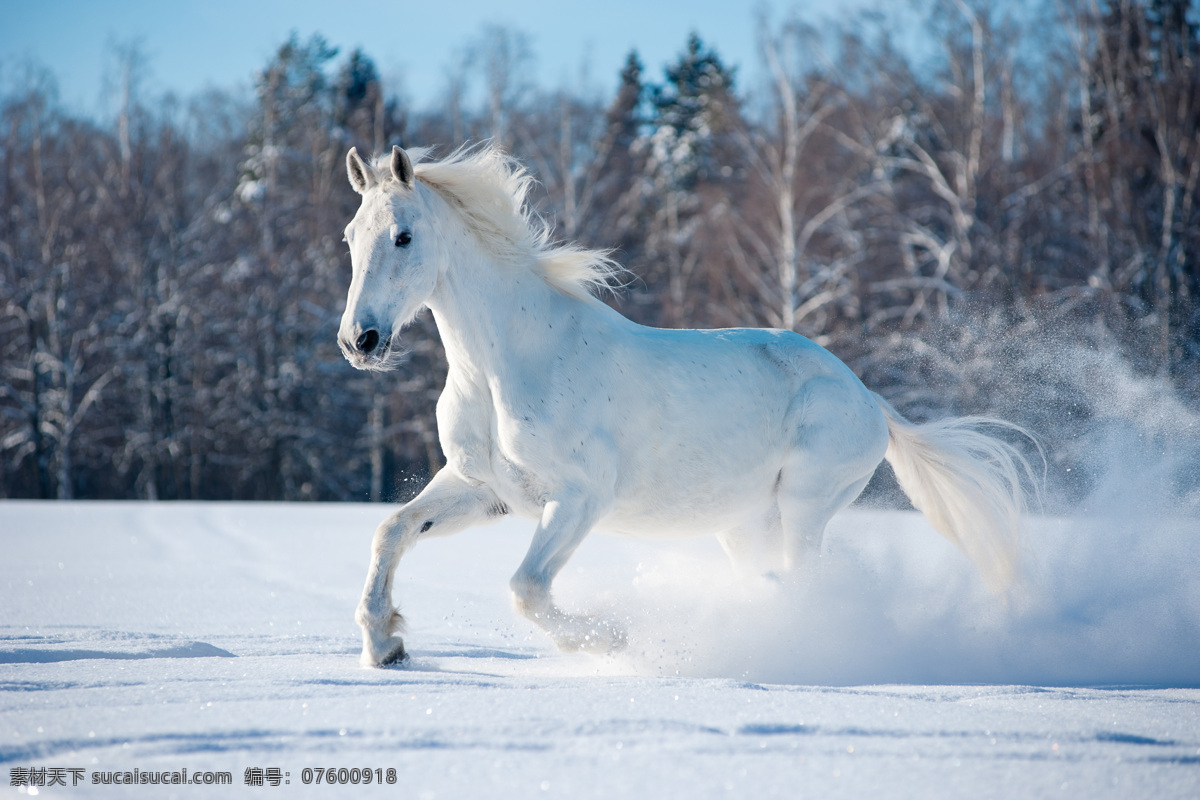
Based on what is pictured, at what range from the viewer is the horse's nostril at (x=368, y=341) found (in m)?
2.96

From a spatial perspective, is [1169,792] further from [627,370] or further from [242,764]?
[627,370]

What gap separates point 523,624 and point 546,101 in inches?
736

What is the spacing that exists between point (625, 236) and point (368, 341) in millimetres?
20888

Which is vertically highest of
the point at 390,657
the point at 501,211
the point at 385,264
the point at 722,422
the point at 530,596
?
the point at 501,211

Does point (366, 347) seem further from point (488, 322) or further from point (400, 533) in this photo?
point (400, 533)

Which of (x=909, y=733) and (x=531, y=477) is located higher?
(x=531, y=477)

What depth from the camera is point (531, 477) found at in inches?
131

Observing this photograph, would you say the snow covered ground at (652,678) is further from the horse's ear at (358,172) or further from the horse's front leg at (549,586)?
the horse's ear at (358,172)

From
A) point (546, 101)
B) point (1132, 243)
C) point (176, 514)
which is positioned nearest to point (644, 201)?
point (546, 101)

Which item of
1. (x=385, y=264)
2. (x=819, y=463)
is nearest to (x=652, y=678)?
(x=819, y=463)

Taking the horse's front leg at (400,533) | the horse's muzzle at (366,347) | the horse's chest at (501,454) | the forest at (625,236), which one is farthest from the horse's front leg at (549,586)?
the forest at (625,236)

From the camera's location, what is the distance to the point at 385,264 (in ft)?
10.2

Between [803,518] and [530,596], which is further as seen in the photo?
[803,518]

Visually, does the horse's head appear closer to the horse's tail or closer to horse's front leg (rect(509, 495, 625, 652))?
horse's front leg (rect(509, 495, 625, 652))
